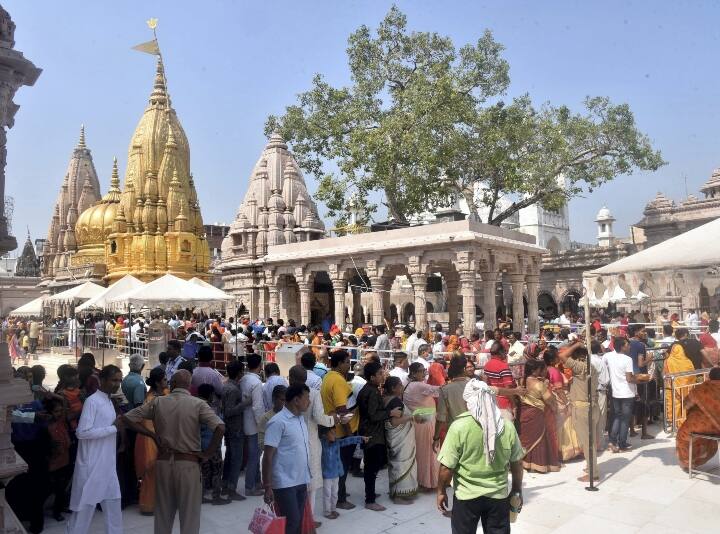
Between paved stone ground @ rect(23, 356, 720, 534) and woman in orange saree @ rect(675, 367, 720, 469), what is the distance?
0.26 meters

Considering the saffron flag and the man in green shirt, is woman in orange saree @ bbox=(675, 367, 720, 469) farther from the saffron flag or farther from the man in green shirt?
the saffron flag

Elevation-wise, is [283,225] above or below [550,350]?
above

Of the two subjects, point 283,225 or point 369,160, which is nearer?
point 369,160

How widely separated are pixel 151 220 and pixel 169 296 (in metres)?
21.2

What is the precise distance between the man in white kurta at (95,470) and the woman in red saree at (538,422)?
14.6ft

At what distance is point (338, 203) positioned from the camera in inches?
1025

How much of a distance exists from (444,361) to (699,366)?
12.3 feet

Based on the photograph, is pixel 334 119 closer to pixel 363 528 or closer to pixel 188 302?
pixel 188 302

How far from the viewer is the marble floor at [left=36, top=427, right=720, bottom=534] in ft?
16.6

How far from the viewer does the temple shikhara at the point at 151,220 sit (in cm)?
3200

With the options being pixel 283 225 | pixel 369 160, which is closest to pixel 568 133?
pixel 369 160

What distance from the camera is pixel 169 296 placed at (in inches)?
521

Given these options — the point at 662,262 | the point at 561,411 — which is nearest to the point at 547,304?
the point at 662,262

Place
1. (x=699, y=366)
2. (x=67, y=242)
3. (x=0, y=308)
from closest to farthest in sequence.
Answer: (x=699, y=366) → (x=67, y=242) → (x=0, y=308)
